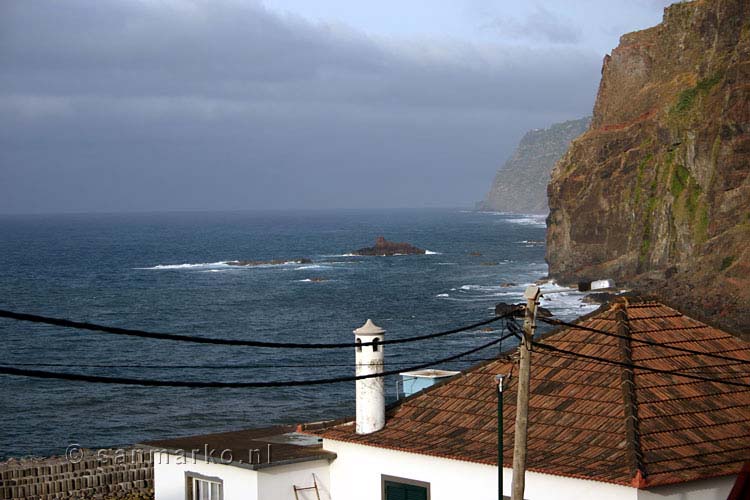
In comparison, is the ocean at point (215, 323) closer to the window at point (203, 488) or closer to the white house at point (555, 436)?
the window at point (203, 488)

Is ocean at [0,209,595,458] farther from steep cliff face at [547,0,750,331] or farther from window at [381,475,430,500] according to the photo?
steep cliff face at [547,0,750,331]

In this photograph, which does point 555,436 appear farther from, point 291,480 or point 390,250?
point 390,250

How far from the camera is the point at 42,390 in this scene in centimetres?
6109

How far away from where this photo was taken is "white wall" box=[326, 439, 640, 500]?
56.9 feet

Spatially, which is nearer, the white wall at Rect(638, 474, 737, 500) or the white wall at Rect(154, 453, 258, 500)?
the white wall at Rect(638, 474, 737, 500)

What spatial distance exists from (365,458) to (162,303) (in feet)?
296

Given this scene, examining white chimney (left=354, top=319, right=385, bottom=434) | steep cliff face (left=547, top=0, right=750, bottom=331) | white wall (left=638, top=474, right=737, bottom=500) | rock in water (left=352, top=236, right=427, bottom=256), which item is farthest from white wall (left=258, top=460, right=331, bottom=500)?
rock in water (left=352, top=236, right=427, bottom=256)

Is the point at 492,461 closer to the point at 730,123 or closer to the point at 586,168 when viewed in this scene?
the point at 730,123

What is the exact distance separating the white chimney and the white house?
3cm

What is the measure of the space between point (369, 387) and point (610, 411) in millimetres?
4378

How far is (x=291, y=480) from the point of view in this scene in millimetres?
20625

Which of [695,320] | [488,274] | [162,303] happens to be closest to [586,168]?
[488,274]

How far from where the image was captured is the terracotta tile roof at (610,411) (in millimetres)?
17641

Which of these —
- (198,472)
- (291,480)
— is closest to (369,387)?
(291,480)
